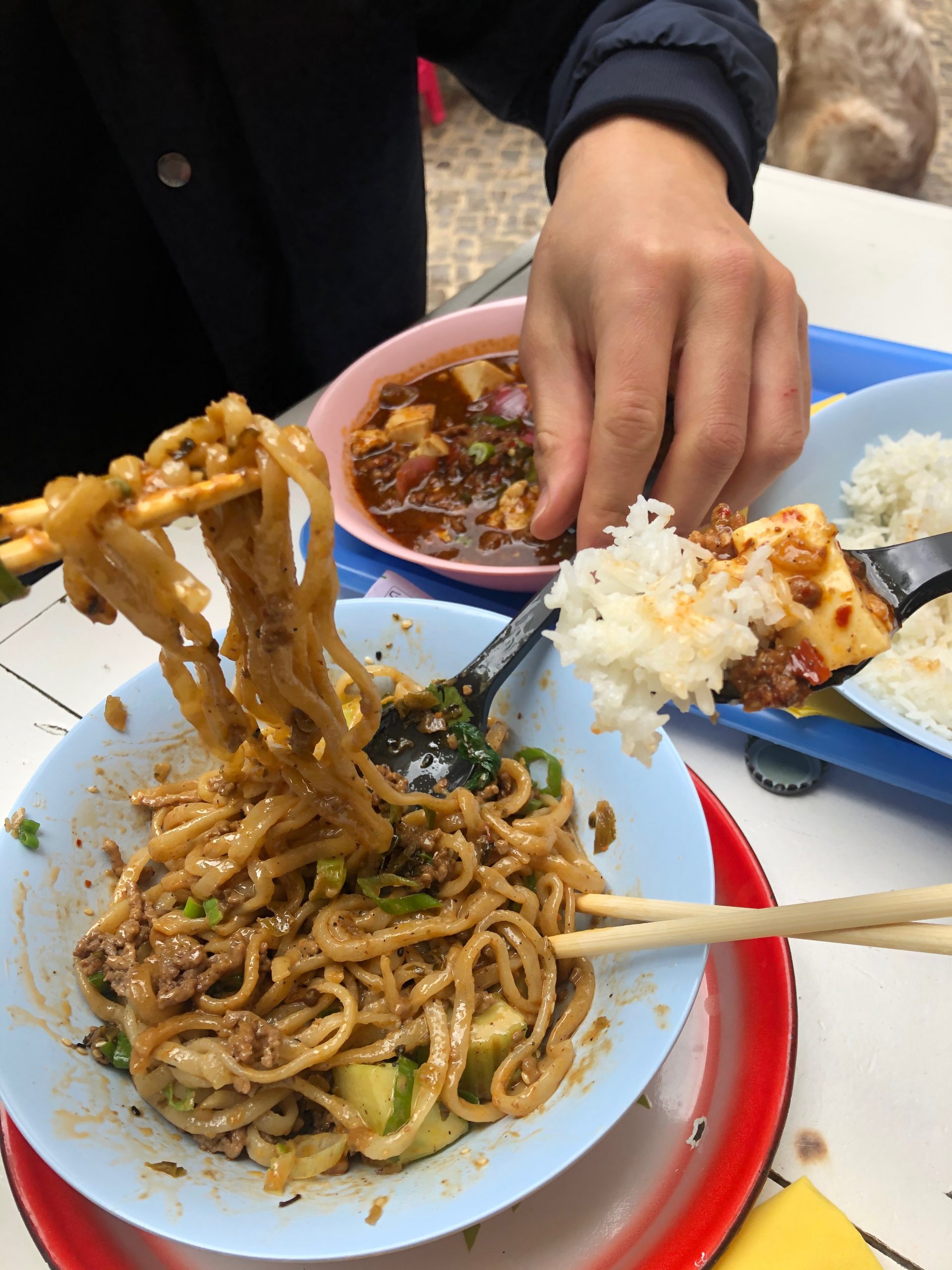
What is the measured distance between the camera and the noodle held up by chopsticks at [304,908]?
1193mm

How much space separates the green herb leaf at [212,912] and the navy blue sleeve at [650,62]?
79.0 inches

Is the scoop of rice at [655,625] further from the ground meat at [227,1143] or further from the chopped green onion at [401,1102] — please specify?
the ground meat at [227,1143]

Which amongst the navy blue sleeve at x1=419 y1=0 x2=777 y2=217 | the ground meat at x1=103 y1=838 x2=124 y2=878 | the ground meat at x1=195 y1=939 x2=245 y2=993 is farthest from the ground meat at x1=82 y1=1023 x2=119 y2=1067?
the navy blue sleeve at x1=419 y1=0 x2=777 y2=217

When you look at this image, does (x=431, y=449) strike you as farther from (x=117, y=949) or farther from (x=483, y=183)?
(x=483, y=183)

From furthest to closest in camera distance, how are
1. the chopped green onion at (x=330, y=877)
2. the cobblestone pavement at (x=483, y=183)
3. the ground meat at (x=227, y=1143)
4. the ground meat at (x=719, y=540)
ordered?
the cobblestone pavement at (x=483, y=183) → the chopped green onion at (x=330, y=877) → the ground meat at (x=227, y=1143) → the ground meat at (x=719, y=540)

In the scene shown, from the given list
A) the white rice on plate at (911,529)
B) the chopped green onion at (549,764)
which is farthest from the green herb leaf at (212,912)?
the white rice on plate at (911,529)

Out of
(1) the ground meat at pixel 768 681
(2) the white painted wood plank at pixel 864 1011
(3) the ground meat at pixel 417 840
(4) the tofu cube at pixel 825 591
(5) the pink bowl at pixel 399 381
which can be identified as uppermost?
(4) the tofu cube at pixel 825 591

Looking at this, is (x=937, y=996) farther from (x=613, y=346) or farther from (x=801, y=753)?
(x=613, y=346)

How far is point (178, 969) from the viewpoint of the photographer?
4.61ft

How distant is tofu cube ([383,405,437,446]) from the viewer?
245 cm

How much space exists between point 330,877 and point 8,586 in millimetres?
808

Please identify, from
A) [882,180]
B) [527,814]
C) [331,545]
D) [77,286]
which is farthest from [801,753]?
[882,180]

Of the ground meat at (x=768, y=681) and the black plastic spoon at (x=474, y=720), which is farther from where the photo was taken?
the black plastic spoon at (x=474, y=720)

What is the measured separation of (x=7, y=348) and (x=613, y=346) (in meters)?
1.94
